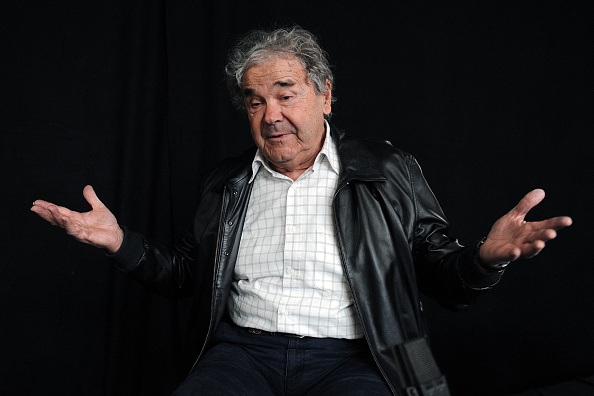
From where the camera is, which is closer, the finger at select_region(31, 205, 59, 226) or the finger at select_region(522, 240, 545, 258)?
the finger at select_region(522, 240, 545, 258)

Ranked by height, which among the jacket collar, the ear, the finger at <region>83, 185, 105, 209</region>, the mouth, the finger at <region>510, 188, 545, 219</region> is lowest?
the finger at <region>510, 188, 545, 219</region>

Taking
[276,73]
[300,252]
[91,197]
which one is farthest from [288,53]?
[91,197]

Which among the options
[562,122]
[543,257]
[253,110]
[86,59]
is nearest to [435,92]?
[562,122]

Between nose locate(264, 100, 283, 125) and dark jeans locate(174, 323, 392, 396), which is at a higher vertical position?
nose locate(264, 100, 283, 125)

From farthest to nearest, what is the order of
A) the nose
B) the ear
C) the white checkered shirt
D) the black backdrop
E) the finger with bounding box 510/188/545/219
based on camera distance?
the black backdrop < the ear < the nose < the white checkered shirt < the finger with bounding box 510/188/545/219

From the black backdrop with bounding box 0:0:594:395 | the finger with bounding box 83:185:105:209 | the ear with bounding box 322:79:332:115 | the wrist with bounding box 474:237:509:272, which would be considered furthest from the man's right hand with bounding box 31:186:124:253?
the wrist with bounding box 474:237:509:272

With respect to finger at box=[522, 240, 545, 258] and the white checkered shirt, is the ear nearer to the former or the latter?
the white checkered shirt

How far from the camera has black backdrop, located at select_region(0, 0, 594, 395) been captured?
2.26 m

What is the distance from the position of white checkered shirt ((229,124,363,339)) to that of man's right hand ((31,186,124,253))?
41cm

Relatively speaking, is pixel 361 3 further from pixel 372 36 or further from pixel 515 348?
pixel 515 348

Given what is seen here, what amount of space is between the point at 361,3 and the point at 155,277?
5.46 ft

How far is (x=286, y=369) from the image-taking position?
1.61 meters

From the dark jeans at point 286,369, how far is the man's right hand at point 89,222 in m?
0.47

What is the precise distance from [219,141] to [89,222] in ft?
3.12
